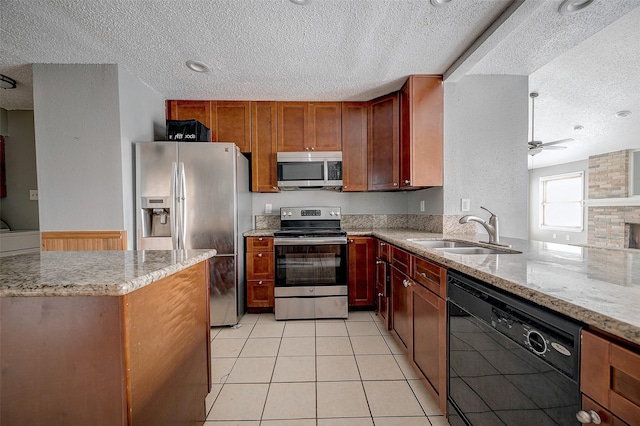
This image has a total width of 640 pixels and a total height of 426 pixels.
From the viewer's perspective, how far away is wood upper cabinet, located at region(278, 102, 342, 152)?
2.96 meters

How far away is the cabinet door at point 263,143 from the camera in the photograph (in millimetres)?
2951

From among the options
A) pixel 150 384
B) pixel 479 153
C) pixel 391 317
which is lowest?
pixel 391 317

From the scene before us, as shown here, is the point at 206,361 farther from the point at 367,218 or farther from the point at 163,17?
A: the point at 367,218

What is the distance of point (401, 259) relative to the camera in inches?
75.0

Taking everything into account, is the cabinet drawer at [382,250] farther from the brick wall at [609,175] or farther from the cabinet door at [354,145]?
the brick wall at [609,175]

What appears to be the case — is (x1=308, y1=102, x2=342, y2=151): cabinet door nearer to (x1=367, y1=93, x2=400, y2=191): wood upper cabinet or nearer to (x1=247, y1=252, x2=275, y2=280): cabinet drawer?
(x1=367, y1=93, x2=400, y2=191): wood upper cabinet

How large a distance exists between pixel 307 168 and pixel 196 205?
3.93ft

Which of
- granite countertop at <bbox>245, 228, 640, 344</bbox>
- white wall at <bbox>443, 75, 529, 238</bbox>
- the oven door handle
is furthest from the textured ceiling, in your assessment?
the oven door handle

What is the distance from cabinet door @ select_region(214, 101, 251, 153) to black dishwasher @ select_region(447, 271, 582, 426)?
101 inches

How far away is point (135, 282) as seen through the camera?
30.9 inches

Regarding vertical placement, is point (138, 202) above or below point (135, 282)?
above

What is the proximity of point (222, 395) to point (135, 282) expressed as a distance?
4.01 ft

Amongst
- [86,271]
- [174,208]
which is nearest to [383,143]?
[174,208]

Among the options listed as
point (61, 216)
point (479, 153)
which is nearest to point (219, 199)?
point (61, 216)
